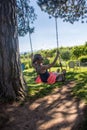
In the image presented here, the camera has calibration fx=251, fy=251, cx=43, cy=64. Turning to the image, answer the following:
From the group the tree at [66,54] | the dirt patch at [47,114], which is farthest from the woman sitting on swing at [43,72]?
the tree at [66,54]

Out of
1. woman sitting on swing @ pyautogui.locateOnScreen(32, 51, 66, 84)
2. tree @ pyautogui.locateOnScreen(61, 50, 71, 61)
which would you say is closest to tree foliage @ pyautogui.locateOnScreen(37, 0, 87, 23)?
woman sitting on swing @ pyautogui.locateOnScreen(32, 51, 66, 84)

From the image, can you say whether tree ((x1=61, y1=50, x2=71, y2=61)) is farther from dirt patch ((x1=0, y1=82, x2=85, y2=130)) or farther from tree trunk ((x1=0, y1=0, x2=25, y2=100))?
tree trunk ((x1=0, y1=0, x2=25, y2=100))

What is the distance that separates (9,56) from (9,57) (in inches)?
1.1

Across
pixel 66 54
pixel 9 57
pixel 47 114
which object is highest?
pixel 9 57

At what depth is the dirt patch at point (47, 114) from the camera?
17.5 feet

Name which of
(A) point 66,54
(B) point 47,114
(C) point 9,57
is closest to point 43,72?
(C) point 9,57

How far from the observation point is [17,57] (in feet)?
23.5

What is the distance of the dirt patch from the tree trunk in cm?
51

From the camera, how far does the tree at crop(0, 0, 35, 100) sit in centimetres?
683

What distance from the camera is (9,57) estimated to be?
272 inches

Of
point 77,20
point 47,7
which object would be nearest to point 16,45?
point 47,7

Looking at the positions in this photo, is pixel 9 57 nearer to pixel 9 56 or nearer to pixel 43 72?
pixel 9 56

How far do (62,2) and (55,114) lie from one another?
8.97 m

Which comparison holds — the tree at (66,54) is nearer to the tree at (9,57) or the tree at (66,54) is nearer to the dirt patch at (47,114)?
the dirt patch at (47,114)
